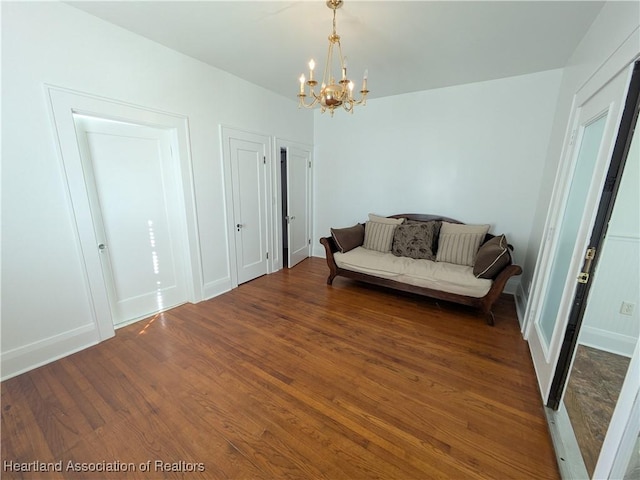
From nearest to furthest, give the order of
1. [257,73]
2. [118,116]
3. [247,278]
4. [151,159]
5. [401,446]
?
[401,446] < [118,116] < [151,159] < [257,73] < [247,278]

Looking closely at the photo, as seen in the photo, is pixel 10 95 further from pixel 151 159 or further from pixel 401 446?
pixel 401 446

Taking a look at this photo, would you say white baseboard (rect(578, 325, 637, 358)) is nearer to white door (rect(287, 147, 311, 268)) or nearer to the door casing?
white door (rect(287, 147, 311, 268))

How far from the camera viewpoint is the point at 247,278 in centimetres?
359

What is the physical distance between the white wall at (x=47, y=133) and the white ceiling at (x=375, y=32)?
192mm

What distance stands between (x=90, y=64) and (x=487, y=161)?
4.20 meters

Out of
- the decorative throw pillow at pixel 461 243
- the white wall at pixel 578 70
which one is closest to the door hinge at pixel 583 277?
the white wall at pixel 578 70

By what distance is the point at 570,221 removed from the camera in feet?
6.05

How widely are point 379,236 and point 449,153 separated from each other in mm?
1495

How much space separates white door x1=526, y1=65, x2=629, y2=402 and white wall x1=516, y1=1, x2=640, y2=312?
0.81 feet

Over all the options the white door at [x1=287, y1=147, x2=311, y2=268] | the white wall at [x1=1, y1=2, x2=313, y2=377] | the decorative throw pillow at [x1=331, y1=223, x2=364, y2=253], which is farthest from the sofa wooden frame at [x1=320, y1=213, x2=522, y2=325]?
the white wall at [x1=1, y1=2, x2=313, y2=377]

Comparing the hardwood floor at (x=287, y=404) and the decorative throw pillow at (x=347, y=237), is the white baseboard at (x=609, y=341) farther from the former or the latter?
the decorative throw pillow at (x=347, y=237)

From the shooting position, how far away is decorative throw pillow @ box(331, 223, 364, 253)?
11.3ft

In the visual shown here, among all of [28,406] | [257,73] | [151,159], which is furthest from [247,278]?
[257,73]

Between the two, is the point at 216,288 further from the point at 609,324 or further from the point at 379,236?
the point at 609,324
